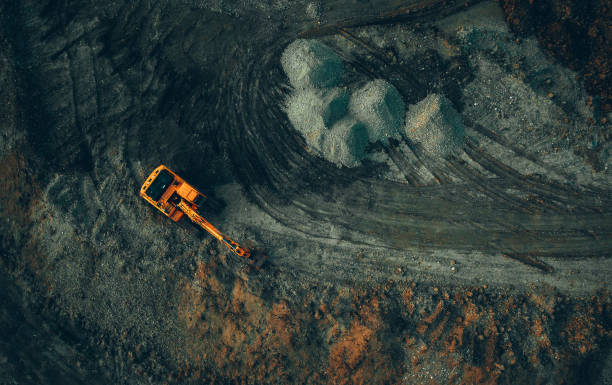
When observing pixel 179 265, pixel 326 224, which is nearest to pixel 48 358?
pixel 179 265

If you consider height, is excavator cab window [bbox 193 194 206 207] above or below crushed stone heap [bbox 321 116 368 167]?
above

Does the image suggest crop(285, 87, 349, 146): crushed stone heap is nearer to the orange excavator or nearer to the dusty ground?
the dusty ground

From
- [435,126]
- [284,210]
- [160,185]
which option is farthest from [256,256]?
[435,126]

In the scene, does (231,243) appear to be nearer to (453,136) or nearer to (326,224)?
(326,224)

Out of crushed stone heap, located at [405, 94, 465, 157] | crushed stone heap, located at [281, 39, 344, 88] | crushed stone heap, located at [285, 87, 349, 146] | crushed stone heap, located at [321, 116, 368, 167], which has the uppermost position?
crushed stone heap, located at [281, 39, 344, 88]

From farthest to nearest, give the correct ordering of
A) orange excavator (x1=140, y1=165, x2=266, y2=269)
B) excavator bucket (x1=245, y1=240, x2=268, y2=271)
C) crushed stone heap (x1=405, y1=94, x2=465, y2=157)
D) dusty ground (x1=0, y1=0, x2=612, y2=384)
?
excavator bucket (x1=245, y1=240, x2=268, y2=271)
crushed stone heap (x1=405, y1=94, x2=465, y2=157)
orange excavator (x1=140, y1=165, x2=266, y2=269)
dusty ground (x1=0, y1=0, x2=612, y2=384)

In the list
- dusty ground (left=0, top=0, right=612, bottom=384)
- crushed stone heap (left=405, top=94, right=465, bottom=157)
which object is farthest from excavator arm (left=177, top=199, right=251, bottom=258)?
crushed stone heap (left=405, top=94, right=465, bottom=157)

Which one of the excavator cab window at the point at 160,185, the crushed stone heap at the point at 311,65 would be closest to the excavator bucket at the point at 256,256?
the excavator cab window at the point at 160,185
